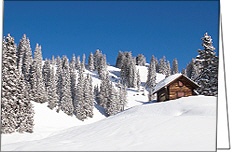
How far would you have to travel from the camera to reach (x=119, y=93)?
84062 millimetres

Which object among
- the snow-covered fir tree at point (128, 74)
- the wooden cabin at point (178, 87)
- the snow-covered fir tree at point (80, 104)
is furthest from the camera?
the snow-covered fir tree at point (128, 74)

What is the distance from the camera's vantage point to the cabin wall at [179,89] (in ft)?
94.4

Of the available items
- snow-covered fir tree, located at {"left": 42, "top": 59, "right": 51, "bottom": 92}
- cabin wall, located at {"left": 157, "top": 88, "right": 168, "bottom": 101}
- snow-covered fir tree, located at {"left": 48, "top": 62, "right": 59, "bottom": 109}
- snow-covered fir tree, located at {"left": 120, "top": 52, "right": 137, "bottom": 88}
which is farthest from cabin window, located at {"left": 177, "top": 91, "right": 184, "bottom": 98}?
snow-covered fir tree, located at {"left": 120, "top": 52, "right": 137, "bottom": 88}

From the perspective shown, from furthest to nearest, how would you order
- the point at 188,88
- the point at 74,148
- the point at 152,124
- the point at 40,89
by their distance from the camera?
the point at 40,89 → the point at 188,88 → the point at 152,124 → the point at 74,148

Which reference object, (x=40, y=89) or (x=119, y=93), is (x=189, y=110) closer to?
(x=40, y=89)

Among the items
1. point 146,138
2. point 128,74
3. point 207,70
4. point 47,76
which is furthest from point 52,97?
point 146,138

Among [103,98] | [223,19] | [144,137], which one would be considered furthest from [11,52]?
[103,98]

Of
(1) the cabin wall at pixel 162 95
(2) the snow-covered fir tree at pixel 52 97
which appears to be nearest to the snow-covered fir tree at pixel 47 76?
(2) the snow-covered fir tree at pixel 52 97

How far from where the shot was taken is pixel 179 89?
1142 inches

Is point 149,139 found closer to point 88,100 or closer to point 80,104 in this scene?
point 80,104

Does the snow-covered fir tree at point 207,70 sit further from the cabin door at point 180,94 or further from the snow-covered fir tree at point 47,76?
the snow-covered fir tree at point 47,76

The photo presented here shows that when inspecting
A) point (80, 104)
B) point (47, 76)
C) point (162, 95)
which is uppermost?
point (47, 76)

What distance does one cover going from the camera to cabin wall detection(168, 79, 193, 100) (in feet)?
94.4

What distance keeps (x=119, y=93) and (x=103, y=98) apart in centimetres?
590
